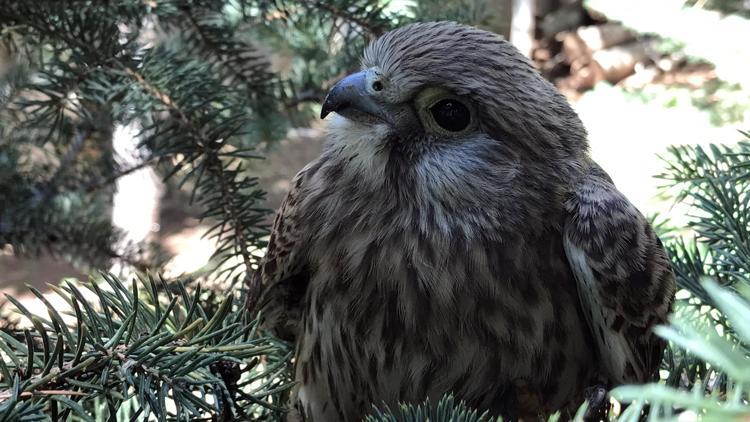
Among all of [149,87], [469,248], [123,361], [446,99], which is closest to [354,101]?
[446,99]

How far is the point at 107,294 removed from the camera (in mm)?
938

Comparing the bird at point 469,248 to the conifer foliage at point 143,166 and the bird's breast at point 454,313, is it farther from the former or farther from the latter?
the conifer foliage at point 143,166

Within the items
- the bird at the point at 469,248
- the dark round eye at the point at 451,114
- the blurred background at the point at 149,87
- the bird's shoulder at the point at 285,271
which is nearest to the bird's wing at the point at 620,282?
the bird at the point at 469,248

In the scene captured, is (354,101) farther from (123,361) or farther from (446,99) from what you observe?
(123,361)

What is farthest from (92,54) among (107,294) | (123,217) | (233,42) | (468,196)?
(123,217)

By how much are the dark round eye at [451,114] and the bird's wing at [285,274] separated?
35cm

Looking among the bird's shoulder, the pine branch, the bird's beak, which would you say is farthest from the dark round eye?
the pine branch

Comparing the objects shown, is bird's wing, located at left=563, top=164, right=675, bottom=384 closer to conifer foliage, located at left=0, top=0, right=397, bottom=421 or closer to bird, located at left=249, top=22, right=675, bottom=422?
bird, located at left=249, top=22, right=675, bottom=422

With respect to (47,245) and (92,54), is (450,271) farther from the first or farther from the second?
(47,245)

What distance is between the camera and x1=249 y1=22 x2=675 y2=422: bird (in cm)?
126

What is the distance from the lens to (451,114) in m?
1.32

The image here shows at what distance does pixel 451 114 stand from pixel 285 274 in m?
0.48

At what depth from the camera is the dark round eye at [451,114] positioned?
4.31ft

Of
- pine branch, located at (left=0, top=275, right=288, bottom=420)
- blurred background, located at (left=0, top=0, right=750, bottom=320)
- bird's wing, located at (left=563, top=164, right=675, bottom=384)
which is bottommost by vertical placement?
bird's wing, located at (left=563, top=164, right=675, bottom=384)
